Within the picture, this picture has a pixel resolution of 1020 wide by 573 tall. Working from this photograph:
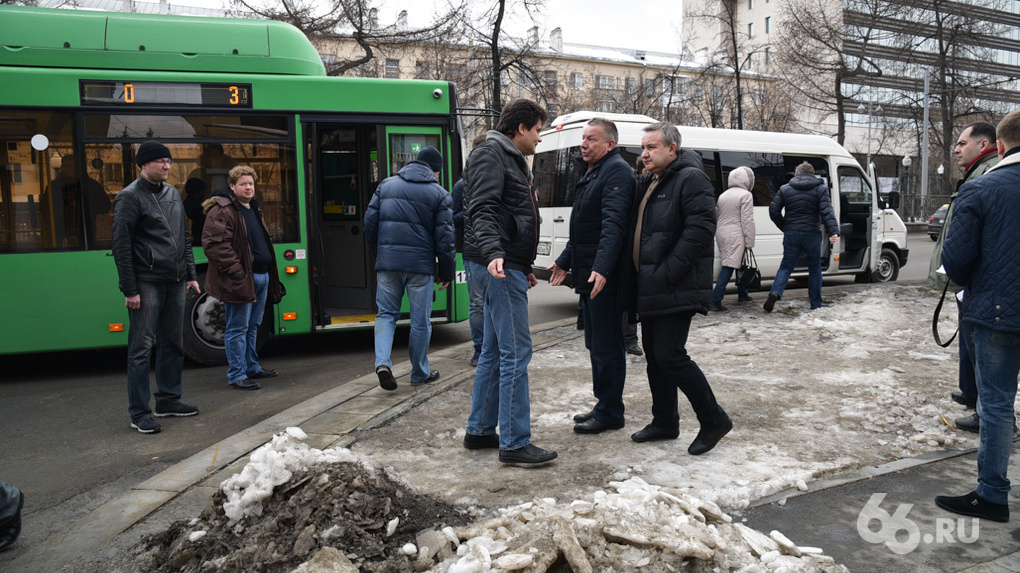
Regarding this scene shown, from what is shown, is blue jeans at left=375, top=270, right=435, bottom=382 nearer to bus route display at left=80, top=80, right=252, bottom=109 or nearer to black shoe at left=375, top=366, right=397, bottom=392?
black shoe at left=375, top=366, right=397, bottom=392

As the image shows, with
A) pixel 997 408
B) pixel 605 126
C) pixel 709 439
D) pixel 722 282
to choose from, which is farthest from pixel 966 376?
pixel 722 282

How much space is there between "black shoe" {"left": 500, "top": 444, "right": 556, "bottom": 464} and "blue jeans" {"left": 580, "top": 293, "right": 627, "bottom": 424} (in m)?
0.76

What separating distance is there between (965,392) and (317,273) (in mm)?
5931

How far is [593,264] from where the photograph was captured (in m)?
4.51

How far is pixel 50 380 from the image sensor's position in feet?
23.4

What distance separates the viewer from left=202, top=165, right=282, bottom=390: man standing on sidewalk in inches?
252

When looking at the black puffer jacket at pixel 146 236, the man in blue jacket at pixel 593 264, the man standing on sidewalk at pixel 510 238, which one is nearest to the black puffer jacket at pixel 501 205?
the man standing on sidewalk at pixel 510 238

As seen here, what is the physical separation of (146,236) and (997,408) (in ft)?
17.6

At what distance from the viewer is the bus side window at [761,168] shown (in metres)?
11.6

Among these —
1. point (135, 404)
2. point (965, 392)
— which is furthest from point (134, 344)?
point (965, 392)

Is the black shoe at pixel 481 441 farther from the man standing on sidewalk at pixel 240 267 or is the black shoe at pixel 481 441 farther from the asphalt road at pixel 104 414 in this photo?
the man standing on sidewalk at pixel 240 267

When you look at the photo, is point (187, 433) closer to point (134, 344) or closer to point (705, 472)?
point (134, 344)

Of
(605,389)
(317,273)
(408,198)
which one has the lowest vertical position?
(605,389)

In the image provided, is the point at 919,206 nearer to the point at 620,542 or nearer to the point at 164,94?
the point at 164,94
